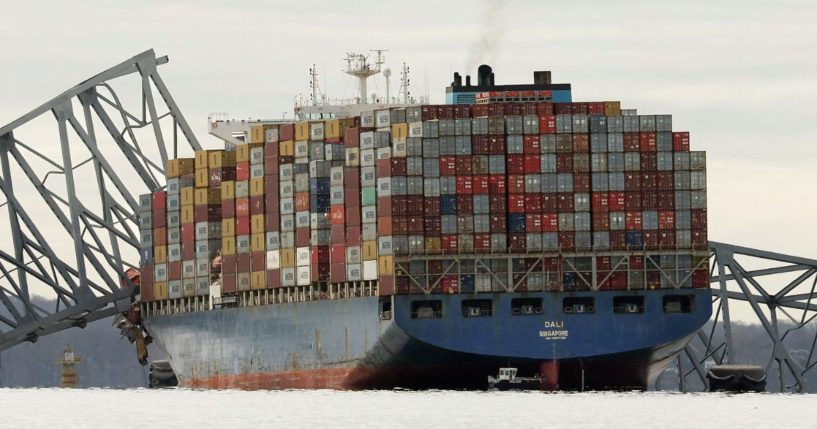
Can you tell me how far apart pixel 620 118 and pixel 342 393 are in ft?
62.4

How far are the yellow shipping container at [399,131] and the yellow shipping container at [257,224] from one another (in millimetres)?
11516

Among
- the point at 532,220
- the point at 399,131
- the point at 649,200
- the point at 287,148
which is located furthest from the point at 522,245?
the point at 287,148

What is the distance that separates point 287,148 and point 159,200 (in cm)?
1454

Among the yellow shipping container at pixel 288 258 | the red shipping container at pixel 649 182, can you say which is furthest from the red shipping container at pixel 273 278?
the red shipping container at pixel 649 182

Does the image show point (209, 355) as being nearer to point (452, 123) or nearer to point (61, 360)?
point (452, 123)

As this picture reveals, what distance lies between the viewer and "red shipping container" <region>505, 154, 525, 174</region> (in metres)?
115

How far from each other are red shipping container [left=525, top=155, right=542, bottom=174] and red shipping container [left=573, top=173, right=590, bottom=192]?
1.77 m

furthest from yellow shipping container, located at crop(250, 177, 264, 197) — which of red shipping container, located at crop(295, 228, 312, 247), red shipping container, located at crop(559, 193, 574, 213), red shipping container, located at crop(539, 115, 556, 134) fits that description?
red shipping container, located at crop(559, 193, 574, 213)

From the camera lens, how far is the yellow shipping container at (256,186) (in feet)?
415

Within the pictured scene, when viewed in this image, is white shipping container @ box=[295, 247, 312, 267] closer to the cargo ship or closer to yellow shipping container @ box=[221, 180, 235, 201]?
the cargo ship

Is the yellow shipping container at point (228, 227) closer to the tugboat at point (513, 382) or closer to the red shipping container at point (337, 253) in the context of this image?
the red shipping container at point (337, 253)

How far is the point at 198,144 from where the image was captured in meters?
142

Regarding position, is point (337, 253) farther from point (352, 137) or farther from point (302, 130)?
point (302, 130)

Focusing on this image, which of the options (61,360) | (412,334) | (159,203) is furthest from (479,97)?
(61,360)
